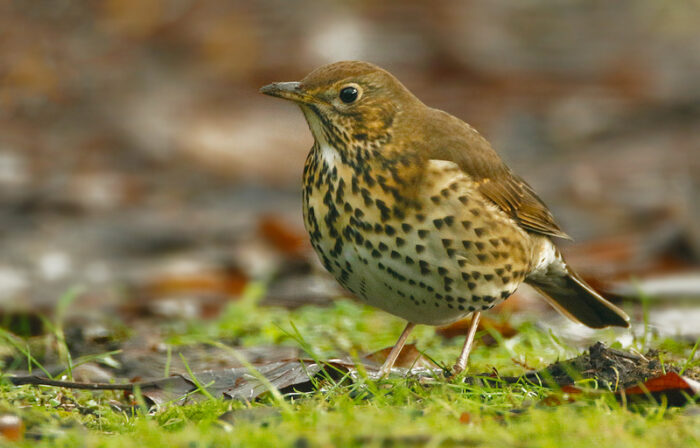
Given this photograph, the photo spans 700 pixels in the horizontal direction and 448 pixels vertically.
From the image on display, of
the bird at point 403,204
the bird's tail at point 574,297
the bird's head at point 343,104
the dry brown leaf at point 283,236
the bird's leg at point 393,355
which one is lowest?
the dry brown leaf at point 283,236

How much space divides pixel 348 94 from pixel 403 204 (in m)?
0.60

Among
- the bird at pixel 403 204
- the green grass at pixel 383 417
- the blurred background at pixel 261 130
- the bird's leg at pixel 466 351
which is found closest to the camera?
the green grass at pixel 383 417

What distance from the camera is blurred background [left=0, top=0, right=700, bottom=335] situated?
25.8 feet

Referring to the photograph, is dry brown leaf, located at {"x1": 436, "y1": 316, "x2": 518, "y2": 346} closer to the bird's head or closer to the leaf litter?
the leaf litter

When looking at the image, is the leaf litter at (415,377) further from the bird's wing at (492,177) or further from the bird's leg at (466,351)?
the bird's wing at (492,177)

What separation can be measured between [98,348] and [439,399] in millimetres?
2465

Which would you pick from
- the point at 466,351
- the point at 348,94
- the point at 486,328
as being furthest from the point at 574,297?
the point at 348,94

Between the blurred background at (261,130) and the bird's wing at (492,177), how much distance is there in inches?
46.6

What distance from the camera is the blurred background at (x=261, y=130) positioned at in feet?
25.8

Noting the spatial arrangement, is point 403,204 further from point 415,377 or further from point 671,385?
point 671,385

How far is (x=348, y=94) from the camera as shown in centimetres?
454

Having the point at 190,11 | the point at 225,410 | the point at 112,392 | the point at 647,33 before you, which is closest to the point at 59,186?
the point at 190,11

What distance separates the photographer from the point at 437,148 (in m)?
4.46

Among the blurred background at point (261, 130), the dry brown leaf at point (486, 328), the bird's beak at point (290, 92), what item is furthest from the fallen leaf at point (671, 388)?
the blurred background at point (261, 130)
